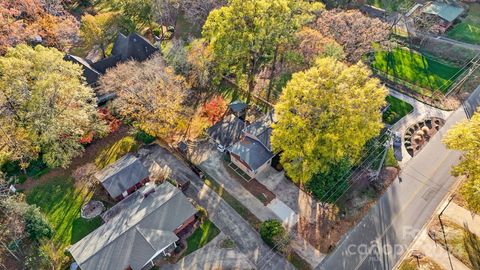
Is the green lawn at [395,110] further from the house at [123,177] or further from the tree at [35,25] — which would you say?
the tree at [35,25]

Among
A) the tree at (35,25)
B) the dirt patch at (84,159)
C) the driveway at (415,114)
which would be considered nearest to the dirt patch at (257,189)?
the dirt patch at (84,159)

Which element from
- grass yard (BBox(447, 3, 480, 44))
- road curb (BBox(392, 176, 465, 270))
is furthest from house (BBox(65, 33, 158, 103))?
grass yard (BBox(447, 3, 480, 44))

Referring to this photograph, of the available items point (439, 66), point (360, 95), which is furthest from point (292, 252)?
point (439, 66)

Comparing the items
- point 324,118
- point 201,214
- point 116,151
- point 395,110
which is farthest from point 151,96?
point 395,110

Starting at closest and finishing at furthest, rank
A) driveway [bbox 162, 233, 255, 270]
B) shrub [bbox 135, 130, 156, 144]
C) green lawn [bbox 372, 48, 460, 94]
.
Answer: driveway [bbox 162, 233, 255, 270]
shrub [bbox 135, 130, 156, 144]
green lawn [bbox 372, 48, 460, 94]

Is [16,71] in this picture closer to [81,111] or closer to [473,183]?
[81,111]

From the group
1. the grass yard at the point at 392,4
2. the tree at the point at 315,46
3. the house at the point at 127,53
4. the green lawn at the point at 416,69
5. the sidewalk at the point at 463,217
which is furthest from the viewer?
the grass yard at the point at 392,4

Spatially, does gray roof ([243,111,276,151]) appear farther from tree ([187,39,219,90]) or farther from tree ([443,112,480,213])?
tree ([443,112,480,213])
